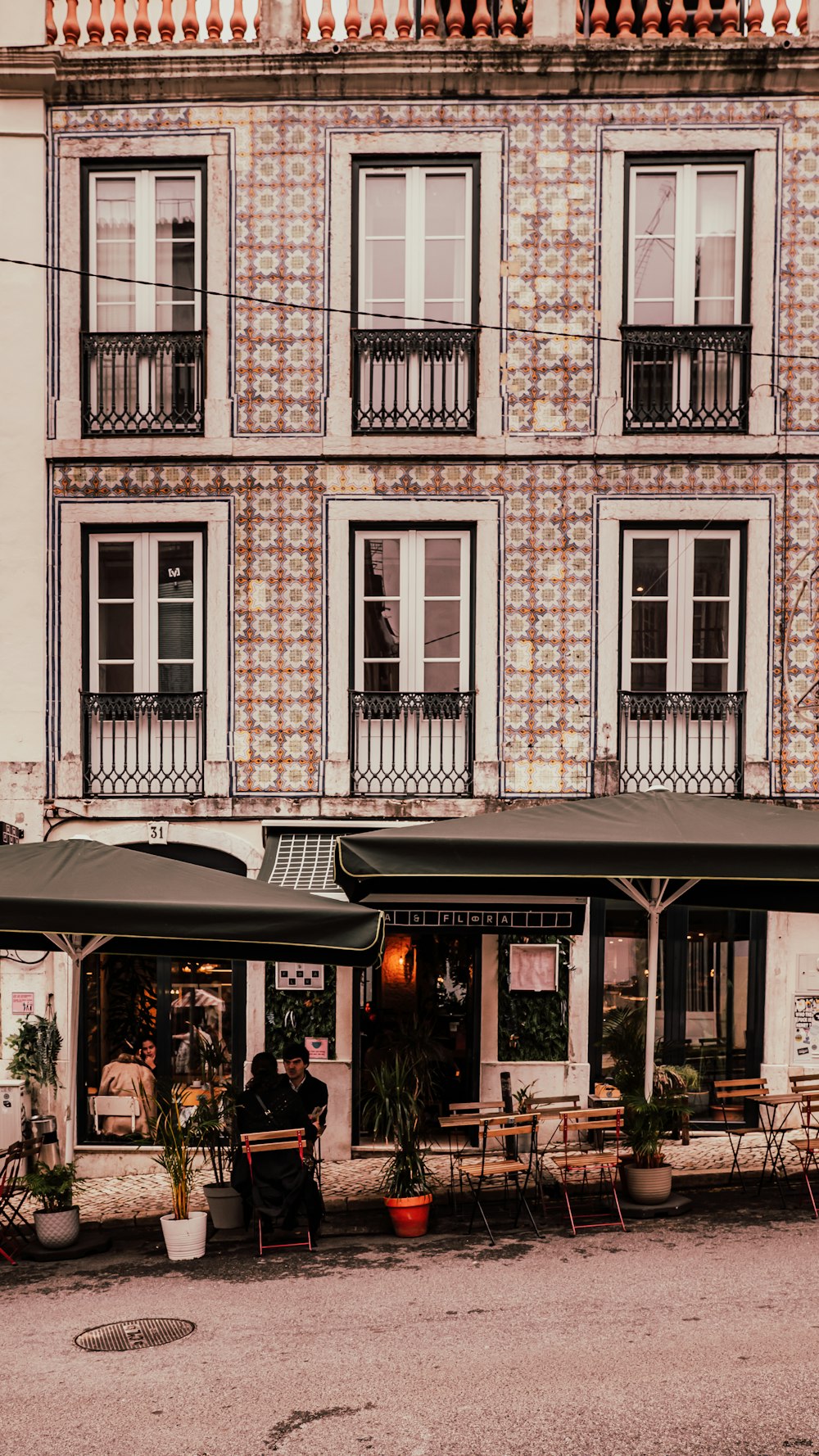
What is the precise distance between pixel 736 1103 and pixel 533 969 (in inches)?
92.0

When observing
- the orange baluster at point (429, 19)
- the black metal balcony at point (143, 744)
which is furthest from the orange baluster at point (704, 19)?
the black metal balcony at point (143, 744)

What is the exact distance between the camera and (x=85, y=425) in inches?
490

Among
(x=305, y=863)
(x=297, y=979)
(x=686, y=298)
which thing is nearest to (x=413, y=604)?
(x=305, y=863)

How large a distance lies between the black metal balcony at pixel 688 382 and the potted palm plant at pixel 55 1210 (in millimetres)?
7979

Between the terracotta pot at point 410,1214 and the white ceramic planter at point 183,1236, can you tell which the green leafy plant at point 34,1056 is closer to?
the white ceramic planter at point 183,1236

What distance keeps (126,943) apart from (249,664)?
11.9 feet

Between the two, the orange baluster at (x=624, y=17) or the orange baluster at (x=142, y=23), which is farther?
the orange baluster at (x=142, y=23)

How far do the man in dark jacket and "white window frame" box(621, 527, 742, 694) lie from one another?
15.3 feet

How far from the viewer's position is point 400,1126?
29.3 feet

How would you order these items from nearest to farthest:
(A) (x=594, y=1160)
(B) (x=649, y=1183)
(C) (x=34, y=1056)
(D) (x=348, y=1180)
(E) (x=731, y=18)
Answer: (A) (x=594, y=1160), (B) (x=649, y=1183), (D) (x=348, y=1180), (C) (x=34, y=1056), (E) (x=731, y=18)

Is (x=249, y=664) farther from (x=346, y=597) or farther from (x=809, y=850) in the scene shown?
(x=809, y=850)

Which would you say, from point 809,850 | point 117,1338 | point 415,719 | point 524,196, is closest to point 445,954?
point 415,719

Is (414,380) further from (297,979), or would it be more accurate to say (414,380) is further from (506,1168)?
(506,1168)

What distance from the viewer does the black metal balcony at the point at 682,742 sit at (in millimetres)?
12219
